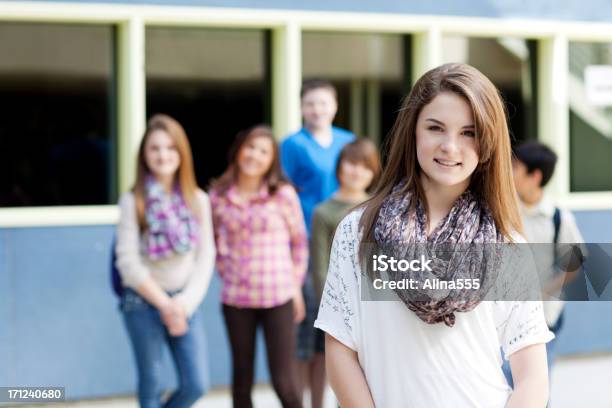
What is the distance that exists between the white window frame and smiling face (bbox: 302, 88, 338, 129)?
1.12 metres

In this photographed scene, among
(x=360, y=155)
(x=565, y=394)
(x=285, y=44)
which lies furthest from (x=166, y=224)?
(x=565, y=394)

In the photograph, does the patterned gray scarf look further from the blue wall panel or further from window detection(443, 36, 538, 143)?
window detection(443, 36, 538, 143)

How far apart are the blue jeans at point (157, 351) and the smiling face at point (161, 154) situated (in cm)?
59

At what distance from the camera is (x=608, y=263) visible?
9.89 feet

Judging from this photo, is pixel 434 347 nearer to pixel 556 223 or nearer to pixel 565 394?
pixel 556 223

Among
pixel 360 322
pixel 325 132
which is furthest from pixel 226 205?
pixel 360 322

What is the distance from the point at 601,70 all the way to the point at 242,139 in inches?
144

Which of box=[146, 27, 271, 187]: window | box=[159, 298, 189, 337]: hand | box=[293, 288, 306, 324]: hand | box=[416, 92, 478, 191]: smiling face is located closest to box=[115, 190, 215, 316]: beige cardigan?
box=[159, 298, 189, 337]: hand

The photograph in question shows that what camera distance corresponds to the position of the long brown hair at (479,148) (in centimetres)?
241

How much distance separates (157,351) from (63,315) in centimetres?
179

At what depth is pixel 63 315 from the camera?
→ 22.1ft

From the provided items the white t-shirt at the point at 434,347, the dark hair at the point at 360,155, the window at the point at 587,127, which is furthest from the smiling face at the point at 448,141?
the window at the point at 587,127

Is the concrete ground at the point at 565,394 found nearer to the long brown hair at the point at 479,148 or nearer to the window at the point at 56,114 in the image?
the window at the point at 56,114

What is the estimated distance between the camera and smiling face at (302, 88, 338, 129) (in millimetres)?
6020
